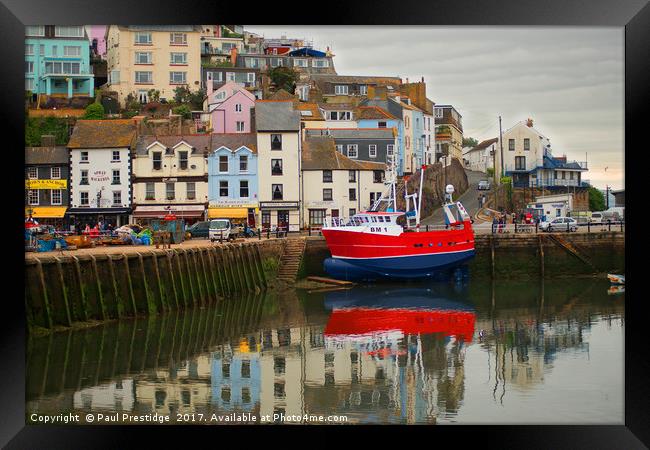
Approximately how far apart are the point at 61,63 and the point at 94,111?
21.4ft

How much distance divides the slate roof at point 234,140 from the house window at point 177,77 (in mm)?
5753

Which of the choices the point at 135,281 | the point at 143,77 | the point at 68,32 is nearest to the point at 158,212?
the point at 143,77

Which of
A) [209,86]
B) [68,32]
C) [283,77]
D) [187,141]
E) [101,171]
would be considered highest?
[283,77]

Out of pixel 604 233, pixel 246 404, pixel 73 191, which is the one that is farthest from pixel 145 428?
pixel 604 233

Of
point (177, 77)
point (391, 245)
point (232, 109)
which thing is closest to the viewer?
point (177, 77)

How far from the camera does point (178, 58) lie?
23.0 meters

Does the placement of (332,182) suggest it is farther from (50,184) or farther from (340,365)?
(340,365)

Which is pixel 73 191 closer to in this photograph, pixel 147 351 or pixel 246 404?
pixel 147 351

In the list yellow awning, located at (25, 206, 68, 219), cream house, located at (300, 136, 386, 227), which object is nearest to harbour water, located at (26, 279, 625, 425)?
yellow awning, located at (25, 206, 68, 219)

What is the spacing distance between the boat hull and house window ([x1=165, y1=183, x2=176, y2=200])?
194 inches

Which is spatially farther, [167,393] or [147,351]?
[147,351]
